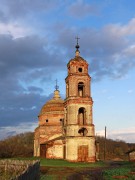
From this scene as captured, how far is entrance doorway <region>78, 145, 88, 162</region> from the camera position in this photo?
36.1 meters

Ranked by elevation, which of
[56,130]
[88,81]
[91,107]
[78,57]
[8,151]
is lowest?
[8,151]

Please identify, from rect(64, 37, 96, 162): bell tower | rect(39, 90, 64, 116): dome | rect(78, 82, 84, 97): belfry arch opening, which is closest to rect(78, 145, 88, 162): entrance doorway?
rect(64, 37, 96, 162): bell tower

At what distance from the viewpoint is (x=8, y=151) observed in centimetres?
6031

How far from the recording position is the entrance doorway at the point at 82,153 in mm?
36094

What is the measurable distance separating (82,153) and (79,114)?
17.3ft

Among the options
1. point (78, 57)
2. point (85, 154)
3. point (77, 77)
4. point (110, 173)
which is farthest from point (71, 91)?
point (110, 173)

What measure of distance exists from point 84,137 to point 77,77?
7.49 m

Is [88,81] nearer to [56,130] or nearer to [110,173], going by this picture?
[56,130]

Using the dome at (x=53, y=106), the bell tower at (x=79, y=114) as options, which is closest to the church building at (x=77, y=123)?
the bell tower at (x=79, y=114)

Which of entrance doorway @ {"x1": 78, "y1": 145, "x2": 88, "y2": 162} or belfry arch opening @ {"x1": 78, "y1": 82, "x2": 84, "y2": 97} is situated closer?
entrance doorway @ {"x1": 78, "y1": 145, "x2": 88, "y2": 162}

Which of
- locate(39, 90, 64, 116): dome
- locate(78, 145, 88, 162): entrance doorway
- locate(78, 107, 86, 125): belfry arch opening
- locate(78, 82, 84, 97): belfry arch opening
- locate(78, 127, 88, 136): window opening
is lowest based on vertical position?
locate(78, 145, 88, 162): entrance doorway

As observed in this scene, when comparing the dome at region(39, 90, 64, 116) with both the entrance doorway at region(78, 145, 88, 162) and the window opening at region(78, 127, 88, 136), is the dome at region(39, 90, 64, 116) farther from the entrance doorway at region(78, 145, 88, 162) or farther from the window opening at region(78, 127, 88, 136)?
the entrance doorway at region(78, 145, 88, 162)

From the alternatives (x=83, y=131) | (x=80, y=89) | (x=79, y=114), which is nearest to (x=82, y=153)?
(x=83, y=131)

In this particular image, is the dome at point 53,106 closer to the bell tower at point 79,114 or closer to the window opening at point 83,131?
the bell tower at point 79,114
